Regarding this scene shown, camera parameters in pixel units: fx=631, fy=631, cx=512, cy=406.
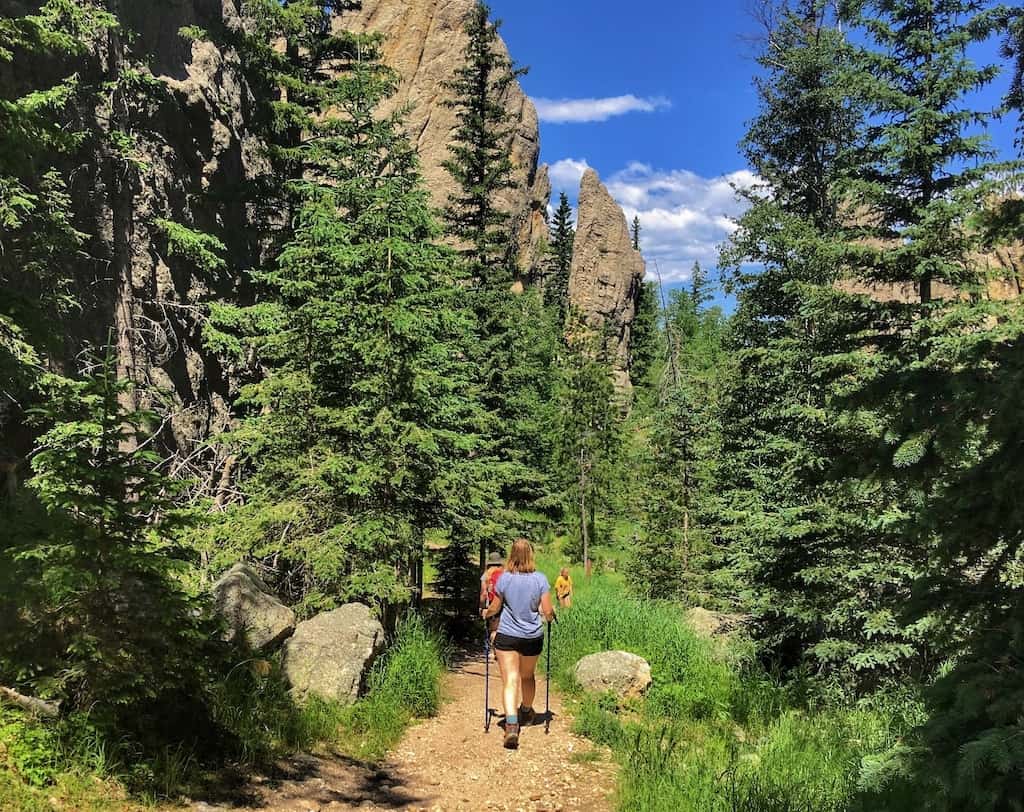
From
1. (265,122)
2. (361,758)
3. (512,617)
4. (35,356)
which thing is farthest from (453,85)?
(361,758)

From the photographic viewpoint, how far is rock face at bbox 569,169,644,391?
6002cm

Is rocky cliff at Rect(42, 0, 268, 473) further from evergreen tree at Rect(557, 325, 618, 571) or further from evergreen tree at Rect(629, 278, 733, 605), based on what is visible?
evergreen tree at Rect(557, 325, 618, 571)

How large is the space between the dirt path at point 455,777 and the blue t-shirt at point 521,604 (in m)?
1.22

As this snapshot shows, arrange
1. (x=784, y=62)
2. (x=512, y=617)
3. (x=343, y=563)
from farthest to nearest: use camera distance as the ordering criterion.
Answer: (x=784, y=62) → (x=343, y=563) → (x=512, y=617)

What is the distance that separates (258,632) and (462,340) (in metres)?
8.50

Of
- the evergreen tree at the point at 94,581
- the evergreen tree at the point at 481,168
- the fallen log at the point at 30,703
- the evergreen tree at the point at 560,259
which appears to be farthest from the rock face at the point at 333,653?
the evergreen tree at the point at 560,259

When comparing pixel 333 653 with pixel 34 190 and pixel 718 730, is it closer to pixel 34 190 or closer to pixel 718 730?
pixel 718 730

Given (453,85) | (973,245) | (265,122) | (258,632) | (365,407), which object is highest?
(453,85)

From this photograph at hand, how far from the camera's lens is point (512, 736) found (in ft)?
21.2

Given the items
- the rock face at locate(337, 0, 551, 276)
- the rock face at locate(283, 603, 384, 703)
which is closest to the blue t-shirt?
the rock face at locate(283, 603, 384, 703)

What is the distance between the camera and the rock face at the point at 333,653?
21.3ft

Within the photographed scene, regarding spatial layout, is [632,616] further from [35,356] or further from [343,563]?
[35,356]

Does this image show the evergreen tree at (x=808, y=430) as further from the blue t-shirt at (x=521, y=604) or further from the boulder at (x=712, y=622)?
the blue t-shirt at (x=521, y=604)

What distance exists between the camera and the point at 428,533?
10477mm
